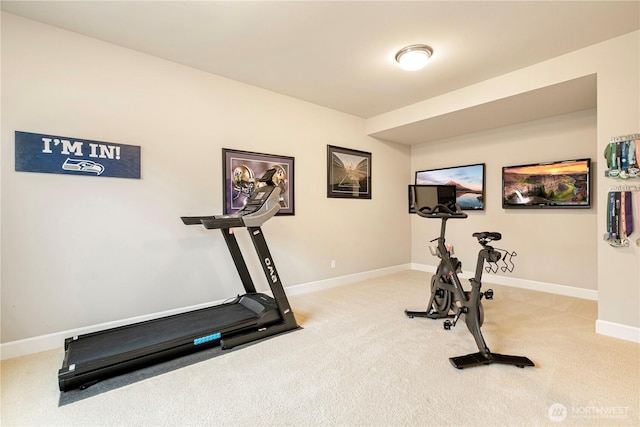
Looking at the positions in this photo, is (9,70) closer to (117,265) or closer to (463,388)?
(117,265)

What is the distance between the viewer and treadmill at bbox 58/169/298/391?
6.64 feet

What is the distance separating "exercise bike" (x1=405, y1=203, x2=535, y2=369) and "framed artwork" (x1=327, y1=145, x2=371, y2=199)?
1.91 m

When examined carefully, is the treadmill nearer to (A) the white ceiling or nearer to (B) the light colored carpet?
(B) the light colored carpet

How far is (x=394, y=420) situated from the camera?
5.39ft

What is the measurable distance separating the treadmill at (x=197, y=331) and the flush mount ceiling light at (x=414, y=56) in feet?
5.98

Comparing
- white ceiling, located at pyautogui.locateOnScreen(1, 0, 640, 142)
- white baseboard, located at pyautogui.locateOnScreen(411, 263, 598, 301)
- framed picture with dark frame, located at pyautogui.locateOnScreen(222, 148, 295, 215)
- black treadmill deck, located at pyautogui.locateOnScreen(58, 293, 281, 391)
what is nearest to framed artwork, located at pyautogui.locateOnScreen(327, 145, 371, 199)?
framed picture with dark frame, located at pyautogui.locateOnScreen(222, 148, 295, 215)

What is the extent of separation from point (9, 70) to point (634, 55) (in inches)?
210

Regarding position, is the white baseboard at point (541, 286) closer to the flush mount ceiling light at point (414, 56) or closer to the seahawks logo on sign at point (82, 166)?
the flush mount ceiling light at point (414, 56)

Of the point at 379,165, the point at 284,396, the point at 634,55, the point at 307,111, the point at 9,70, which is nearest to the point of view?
the point at 284,396

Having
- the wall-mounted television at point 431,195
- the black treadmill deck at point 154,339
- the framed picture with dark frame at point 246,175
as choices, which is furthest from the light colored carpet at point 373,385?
the framed picture with dark frame at point 246,175

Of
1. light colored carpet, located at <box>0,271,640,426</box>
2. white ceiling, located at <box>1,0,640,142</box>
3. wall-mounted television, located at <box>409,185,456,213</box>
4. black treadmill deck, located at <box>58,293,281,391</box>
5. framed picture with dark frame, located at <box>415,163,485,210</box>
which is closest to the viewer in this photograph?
light colored carpet, located at <box>0,271,640,426</box>

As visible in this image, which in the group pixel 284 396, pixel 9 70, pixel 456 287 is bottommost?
pixel 284 396

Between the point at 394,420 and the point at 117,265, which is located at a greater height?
the point at 117,265

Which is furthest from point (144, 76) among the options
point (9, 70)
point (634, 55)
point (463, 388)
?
point (634, 55)
